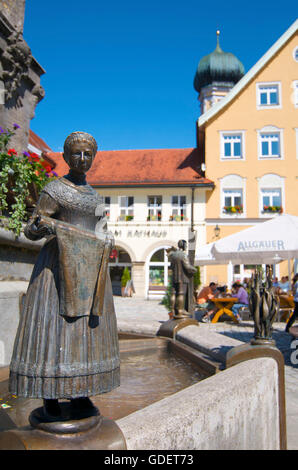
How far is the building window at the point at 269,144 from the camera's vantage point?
2284cm

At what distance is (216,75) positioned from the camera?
36.3 metres

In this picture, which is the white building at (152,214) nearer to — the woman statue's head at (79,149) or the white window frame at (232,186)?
the white window frame at (232,186)

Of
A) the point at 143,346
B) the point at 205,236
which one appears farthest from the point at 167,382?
the point at 205,236

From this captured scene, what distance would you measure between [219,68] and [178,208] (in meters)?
19.8

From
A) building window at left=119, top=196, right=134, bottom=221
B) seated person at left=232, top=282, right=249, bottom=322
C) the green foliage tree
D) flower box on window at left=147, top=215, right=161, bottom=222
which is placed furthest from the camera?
building window at left=119, top=196, right=134, bottom=221

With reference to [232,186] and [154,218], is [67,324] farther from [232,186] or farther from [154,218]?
[232,186]

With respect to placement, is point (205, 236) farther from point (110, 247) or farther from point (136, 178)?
point (110, 247)

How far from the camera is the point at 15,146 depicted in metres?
4.96

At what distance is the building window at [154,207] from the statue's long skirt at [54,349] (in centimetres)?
2158

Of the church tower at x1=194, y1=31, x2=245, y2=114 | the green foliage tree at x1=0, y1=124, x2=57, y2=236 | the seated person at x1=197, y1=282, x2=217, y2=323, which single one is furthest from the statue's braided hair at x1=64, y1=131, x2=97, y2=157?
the church tower at x1=194, y1=31, x2=245, y2=114

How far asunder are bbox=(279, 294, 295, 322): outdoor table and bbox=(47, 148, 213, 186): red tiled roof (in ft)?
40.5

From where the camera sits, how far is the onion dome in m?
36.2

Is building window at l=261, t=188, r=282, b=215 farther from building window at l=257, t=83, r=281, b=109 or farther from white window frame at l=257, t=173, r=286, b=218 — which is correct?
building window at l=257, t=83, r=281, b=109
